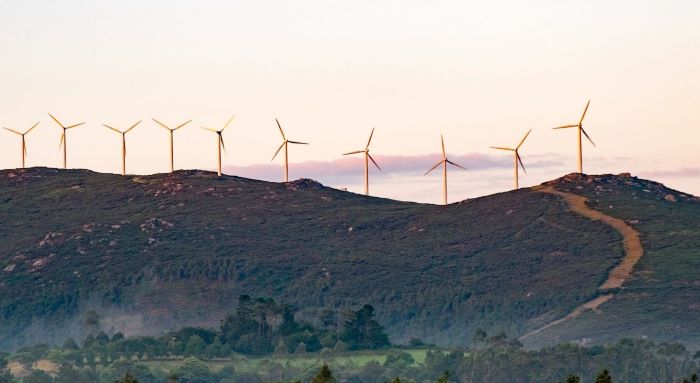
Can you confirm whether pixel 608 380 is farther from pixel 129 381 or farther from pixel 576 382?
pixel 129 381

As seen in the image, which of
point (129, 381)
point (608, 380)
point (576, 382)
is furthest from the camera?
point (129, 381)

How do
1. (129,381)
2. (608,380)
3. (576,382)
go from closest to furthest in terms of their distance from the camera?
(576,382) < (608,380) < (129,381)

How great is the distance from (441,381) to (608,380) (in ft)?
58.7

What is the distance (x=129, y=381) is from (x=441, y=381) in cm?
3429

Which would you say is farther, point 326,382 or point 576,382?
point 326,382

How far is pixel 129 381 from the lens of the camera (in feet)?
559

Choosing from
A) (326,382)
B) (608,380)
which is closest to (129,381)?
(326,382)

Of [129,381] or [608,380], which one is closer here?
[608,380]

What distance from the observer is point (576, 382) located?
129 metres

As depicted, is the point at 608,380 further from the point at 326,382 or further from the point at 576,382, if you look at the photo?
the point at 326,382

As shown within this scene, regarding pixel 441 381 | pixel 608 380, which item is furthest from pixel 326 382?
pixel 608 380

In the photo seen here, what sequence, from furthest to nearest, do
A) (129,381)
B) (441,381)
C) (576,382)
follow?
(129,381) → (441,381) → (576,382)

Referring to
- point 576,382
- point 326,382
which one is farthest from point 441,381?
point 576,382

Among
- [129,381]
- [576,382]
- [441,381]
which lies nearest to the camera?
[576,382]
